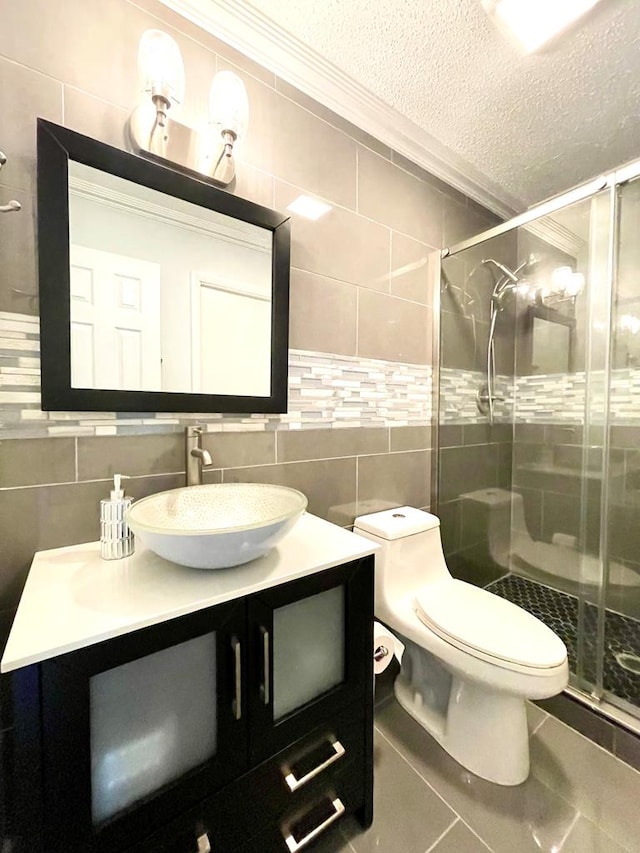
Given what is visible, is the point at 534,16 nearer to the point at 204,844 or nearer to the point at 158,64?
the point at 158,64

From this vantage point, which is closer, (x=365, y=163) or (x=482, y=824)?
(x=482, y=824)

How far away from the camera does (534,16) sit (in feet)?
3.38

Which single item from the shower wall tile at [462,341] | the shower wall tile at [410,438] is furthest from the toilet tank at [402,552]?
the shower wall tile at [462,341]

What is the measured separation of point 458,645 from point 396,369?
42.3 inches

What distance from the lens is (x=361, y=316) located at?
1.43 metres

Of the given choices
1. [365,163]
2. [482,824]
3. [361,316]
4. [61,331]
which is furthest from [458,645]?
[365,163]

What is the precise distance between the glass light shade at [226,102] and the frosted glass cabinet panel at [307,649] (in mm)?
1316

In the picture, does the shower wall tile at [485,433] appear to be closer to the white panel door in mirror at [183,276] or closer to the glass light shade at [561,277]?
the glass light shade at [561,277]

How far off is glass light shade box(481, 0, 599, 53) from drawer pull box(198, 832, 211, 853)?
2.18 m

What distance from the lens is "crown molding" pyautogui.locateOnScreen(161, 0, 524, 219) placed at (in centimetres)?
103

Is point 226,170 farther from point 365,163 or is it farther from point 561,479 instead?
point 561,479

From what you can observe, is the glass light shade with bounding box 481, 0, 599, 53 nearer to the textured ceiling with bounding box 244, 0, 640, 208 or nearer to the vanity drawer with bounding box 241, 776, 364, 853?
the textured ceiling with bounding box 244, 0, 640, 208

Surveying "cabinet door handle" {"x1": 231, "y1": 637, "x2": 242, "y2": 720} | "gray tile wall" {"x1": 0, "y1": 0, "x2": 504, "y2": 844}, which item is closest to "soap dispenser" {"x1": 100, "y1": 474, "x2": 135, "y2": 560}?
"gray tile wall" {"x1": 0, "y1": 0, "x2": 504, "y2": 844}

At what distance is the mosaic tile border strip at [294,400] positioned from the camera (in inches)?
32.1
